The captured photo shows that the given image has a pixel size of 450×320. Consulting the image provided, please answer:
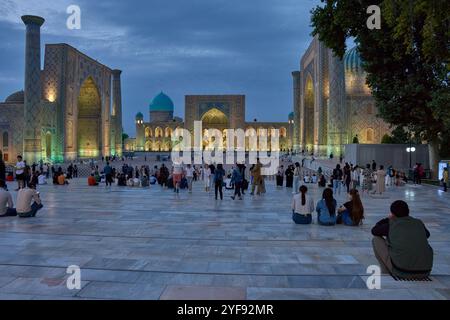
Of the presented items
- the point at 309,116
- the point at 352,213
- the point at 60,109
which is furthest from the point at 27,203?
the point at 309,116

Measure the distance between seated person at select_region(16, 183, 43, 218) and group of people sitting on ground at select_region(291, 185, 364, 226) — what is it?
4837 millimetres

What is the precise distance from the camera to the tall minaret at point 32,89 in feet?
91.6

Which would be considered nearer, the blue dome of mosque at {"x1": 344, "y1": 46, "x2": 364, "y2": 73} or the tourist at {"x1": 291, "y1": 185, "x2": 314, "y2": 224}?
the tourist at {"x1": 291, "y1": 185, "x2": 314, "y2": 224}

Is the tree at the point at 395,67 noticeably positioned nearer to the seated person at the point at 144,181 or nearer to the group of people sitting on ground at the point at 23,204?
the seated person at the point at 144,181

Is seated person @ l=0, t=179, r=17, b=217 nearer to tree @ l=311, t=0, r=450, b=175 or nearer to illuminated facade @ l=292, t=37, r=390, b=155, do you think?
tree @ l=311, t=0, r=450, b=175

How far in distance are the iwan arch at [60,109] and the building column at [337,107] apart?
19.9 meters

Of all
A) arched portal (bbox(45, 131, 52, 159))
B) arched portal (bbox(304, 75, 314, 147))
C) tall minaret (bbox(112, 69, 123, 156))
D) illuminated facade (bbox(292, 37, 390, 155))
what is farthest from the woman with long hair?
tall minaret (bbox(112, 69, 123, 156))

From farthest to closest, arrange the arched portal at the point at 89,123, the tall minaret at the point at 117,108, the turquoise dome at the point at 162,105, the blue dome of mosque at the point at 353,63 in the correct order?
the turquoise dome at the point at 162,105 < the tall minaret at the point at 117,108 < the blue dome of mosque at the point at 353,63 < the arched portal at the point at 89,123

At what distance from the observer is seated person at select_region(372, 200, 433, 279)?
3.92 metres

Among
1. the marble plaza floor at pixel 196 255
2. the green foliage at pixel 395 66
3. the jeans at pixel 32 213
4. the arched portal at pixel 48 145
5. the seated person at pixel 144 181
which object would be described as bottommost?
the marble plaza floor at pixel 196 255

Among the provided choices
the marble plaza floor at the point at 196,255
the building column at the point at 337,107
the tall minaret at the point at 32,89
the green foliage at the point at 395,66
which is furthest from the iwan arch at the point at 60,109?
the marble plaza floor at the point at 196,255

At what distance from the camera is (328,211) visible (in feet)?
23.7

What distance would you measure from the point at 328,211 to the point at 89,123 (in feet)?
123

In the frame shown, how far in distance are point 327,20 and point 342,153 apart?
17581 millimetres
